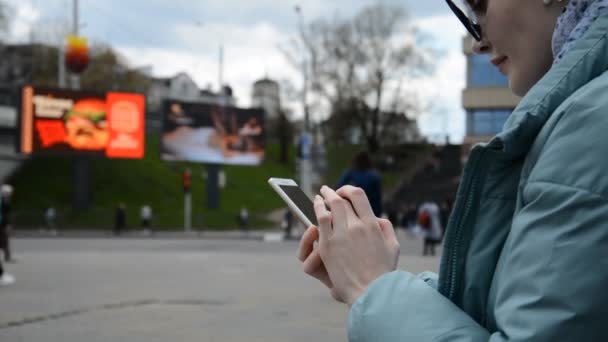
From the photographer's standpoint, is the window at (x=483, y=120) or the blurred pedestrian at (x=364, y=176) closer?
the blurred pedestrian at (x=364, y=176)

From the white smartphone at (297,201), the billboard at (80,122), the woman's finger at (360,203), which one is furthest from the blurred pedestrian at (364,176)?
the billboard at (80,122)

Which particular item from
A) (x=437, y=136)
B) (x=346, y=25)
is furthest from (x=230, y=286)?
(x=437, y=136)

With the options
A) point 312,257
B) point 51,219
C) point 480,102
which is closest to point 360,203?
point 312,257

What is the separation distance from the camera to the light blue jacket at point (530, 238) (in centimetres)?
100

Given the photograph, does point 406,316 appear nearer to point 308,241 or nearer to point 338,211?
point 338,211

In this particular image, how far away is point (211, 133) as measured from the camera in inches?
1831

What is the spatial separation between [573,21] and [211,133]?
150ft

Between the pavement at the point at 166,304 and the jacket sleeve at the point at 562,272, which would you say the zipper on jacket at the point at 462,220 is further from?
the pavement at the point at 166,304

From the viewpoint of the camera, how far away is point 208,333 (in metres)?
8.11

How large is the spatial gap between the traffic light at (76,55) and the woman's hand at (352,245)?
140 ft

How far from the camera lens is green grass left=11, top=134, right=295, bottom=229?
45.0 m

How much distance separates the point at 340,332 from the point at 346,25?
4868 centimetres

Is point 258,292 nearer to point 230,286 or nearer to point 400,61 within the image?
point 230,286

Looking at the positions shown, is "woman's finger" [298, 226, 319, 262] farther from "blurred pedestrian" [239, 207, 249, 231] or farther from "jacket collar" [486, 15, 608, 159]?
"blurred pedestrian" [239, 207, 249, 231]
